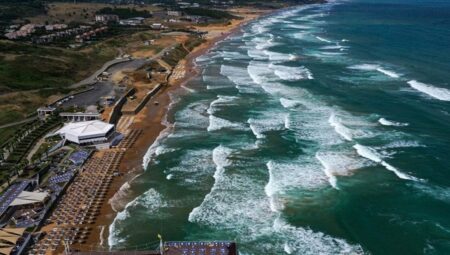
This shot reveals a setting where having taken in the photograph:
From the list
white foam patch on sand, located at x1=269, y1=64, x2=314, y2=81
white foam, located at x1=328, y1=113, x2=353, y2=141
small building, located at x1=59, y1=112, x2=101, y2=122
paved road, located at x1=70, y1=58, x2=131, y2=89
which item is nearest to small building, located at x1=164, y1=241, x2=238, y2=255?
white foam, located at x1=328, y1=113, x2=353, y2=141

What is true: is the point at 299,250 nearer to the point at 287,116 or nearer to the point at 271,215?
the point at 271,215

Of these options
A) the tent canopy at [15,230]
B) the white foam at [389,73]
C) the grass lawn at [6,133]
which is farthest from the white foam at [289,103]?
the tent canopy at [15,230]

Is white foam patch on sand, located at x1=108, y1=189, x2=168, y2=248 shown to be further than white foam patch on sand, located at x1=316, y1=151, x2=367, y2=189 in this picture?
No

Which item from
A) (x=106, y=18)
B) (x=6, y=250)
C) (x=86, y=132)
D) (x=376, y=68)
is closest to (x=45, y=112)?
(x=86, y=132)

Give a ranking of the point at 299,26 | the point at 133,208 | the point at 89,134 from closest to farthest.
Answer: the point at 133,208 < the point at 89,134 < the point at 299,26

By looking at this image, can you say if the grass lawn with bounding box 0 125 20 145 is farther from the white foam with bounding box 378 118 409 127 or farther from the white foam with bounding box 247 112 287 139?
the white foam with bounding box 378 118 409 127

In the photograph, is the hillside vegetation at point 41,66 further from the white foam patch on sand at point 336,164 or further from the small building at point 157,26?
the white foam patch on sand at point 336,164

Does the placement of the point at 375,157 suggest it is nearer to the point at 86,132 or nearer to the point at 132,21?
the point at 86,132

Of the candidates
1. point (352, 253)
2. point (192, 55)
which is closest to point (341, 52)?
point (192, 55)
